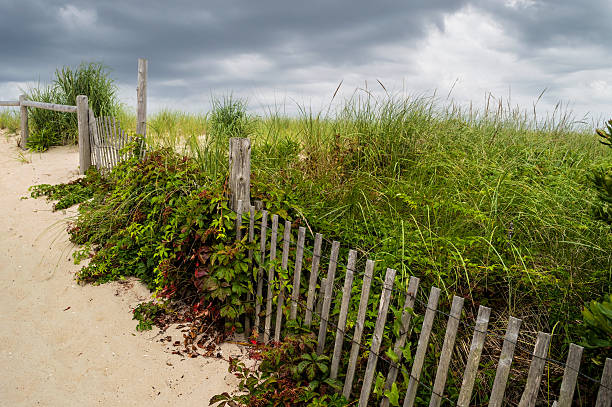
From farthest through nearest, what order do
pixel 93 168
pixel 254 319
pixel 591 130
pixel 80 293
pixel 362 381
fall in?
pixel 591 130 → pixel 93 168 → pixel 80 293 → pixel 254 319 → pixel 362 381

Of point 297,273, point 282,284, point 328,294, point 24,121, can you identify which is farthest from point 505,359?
point 24,121

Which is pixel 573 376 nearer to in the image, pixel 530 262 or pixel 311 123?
pixel 530 262

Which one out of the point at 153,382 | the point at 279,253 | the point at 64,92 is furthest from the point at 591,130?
the point at 64,92

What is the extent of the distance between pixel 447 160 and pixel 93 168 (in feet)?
22.7

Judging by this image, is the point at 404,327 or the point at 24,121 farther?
the point at 24,121

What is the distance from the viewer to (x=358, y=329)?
3025mm

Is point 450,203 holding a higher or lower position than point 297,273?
higher

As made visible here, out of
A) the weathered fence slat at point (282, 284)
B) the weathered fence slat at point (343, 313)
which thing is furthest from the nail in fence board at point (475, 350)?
the weathered fence slat at point (282, 284)

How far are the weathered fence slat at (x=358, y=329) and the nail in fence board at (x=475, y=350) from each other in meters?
0.74

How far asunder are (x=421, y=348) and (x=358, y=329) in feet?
1.63

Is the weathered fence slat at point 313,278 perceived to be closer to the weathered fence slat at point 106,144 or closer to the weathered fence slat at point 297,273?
the weathered fence slat at point 297,273

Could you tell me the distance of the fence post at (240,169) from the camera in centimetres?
398

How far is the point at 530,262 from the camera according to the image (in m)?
3.69

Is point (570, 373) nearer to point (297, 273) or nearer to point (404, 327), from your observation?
point (404, 327)
